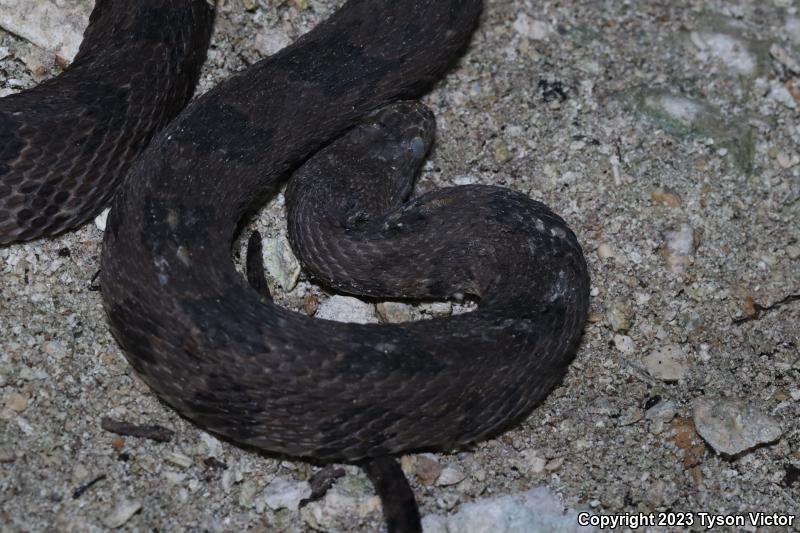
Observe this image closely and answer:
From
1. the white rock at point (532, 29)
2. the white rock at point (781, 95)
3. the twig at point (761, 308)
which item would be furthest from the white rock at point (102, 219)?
the white rock at point (781, 95)

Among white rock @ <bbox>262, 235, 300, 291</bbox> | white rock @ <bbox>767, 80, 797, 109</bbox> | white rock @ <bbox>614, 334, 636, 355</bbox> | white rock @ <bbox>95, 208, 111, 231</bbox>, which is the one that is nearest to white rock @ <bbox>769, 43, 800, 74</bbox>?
white rock @ <bbox>767, 80, 797, 109</bbox>

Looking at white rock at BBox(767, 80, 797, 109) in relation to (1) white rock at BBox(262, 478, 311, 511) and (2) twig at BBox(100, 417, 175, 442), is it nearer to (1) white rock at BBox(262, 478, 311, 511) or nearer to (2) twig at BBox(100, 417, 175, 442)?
(1) white rock at BBox(262, 478, 311, 511)

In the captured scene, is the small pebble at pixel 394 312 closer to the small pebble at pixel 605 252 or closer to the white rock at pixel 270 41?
the small pebble at pixel 605 252

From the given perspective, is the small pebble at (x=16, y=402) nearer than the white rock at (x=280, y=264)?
Yes

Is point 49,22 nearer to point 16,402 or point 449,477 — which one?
point 16,402

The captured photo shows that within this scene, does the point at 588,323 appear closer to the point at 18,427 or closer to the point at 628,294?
the point at 628,294

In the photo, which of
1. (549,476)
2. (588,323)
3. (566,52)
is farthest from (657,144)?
(549,476)

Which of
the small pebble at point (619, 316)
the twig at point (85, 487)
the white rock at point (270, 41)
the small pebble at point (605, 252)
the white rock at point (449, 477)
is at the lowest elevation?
the small pebble at point (619, 316)
